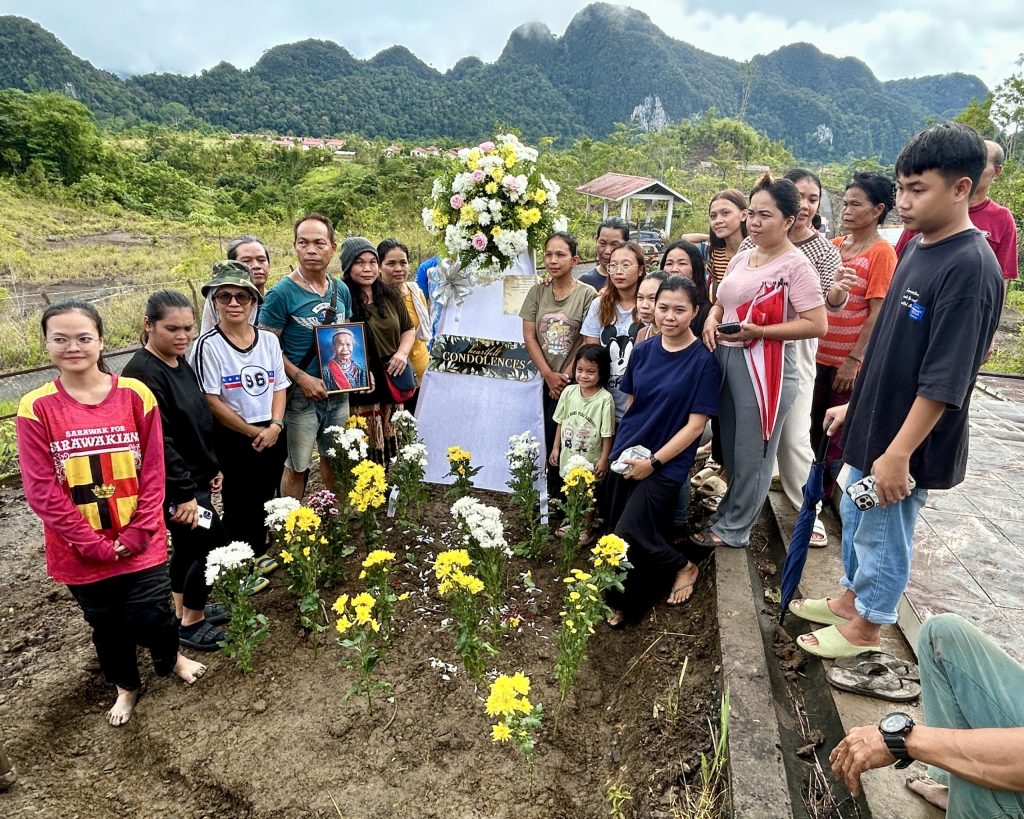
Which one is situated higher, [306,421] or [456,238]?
[456,238]

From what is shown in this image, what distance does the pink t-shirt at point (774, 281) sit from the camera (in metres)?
2.95

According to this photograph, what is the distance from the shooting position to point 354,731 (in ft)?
8.70

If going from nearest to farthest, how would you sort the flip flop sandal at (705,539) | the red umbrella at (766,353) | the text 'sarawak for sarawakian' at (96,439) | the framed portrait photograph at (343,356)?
the text 'sarawak for sarawakian' at (96,439)
the red umbrella at (766,353)
the flip flop sandal at (705,539)
the framed portrait photograph at (343,356)

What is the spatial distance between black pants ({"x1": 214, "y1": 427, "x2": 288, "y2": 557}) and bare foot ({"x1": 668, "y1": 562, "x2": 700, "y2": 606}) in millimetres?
2413

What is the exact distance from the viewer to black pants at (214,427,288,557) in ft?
11.5

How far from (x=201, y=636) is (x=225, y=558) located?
0.81 metres

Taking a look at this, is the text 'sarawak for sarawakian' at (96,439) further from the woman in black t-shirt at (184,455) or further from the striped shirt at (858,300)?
the striped shirt at (858,300)

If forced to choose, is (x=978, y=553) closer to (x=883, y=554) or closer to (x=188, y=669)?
(x=883, y=554)

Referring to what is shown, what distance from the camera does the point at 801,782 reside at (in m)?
2.21

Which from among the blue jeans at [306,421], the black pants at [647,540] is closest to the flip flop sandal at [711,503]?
the black pants at [647,540]

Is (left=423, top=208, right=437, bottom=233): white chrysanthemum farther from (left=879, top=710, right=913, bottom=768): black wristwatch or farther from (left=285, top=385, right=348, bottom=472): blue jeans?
(left=879, top=710, right=913, bottom=768): black wristwatch

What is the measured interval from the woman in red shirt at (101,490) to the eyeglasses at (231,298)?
701 millimetres

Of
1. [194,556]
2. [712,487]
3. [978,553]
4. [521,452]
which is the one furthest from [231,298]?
[978,553]

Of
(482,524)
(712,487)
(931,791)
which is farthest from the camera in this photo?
(712,487)
